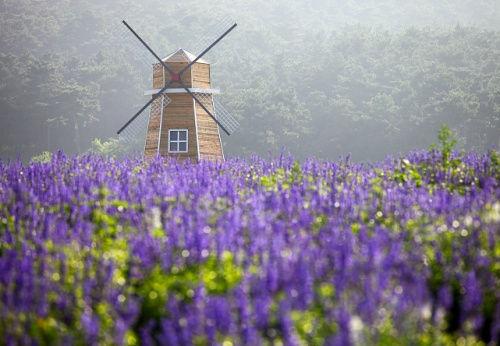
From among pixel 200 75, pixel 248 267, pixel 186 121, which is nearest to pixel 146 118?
pixel 200 75

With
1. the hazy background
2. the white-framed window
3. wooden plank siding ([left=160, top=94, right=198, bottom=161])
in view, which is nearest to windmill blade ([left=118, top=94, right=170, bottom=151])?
wooden plank siding ([left=160, top=94, right=198, bottom=161])

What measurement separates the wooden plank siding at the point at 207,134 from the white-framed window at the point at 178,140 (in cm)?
53

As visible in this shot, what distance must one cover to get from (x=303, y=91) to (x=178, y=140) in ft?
137

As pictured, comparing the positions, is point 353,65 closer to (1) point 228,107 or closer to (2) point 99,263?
(1) point 228,107

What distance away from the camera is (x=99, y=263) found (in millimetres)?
5758

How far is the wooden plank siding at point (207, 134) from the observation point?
27641 millimetres

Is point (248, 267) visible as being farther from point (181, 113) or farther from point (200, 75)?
point (200, 75)

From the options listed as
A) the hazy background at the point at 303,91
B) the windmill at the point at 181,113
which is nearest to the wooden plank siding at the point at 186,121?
the windmill at the point at 181,113

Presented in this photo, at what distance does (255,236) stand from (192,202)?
72.2 inches

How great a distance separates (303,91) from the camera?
225ft

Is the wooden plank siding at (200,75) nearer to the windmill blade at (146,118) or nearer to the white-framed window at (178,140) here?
the windmill blade at (146,118)

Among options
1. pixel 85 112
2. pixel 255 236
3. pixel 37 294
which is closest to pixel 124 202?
pixel 255 236

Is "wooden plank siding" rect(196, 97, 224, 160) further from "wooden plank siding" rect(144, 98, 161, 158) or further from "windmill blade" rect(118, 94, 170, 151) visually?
"wooden plank siding" rect(144, 98, 161, 158)

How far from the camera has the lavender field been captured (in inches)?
185
